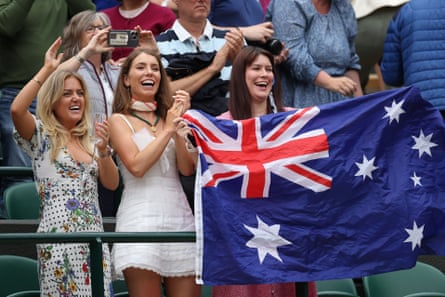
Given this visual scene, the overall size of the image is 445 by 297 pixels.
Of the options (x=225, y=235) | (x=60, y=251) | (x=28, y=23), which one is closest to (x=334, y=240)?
(x=225, y=235)

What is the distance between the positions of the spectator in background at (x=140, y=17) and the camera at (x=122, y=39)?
1.12 m

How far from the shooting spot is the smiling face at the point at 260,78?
27.4ft

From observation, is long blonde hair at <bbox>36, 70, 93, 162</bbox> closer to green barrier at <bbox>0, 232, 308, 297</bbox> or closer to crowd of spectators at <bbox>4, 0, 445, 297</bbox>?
crowd of spectators at <bbox>4, 0, 445, 297</bbox>

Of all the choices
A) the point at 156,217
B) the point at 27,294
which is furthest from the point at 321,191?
the point at 27,294

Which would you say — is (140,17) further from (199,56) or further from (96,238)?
(96,238)

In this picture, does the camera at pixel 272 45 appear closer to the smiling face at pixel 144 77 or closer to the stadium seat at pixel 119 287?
the smiling face at pixel 144 77

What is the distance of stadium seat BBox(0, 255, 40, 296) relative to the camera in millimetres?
8336

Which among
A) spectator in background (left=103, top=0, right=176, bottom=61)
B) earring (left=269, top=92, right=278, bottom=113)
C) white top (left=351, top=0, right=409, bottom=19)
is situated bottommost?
earring (left=269, top=92, right=278, bottom=113)

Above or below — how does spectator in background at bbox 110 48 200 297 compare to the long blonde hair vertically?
below

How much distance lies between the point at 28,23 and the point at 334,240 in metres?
3.36

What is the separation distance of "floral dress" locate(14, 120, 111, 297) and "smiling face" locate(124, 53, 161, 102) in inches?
20.3

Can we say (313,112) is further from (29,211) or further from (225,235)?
(29,211)

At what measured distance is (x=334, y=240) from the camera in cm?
759

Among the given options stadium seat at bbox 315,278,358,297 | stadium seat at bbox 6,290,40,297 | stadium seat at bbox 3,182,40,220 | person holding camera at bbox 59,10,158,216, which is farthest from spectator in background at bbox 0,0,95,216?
stadium seat at bbox 315,278,358,297
